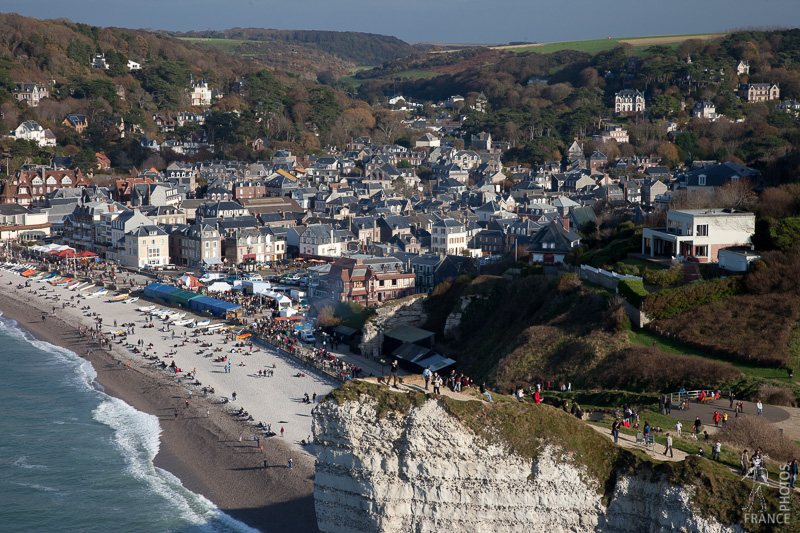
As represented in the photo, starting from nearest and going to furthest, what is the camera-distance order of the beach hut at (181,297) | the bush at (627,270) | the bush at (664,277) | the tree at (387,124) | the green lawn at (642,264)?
the bush at (664,277) < the bush at (627,270) < the green lawn at (642,264) < the beach hut at (181,297) < the tree at (387,124)

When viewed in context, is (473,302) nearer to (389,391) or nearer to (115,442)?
(115,442)

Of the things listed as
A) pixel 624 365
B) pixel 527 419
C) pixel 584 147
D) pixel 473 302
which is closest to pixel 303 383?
pixel 473 302

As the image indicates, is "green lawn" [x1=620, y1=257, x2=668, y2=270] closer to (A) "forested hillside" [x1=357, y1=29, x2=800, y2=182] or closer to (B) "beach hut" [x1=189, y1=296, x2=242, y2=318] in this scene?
(B) "beach hut" [x1=189, y1=296, x2=242, y2=318]

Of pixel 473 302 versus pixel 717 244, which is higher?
pixel 717 244

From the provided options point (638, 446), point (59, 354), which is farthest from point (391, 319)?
point (638, 446)

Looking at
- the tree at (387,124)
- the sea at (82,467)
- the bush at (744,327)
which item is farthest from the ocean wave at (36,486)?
the tree at (387,124)

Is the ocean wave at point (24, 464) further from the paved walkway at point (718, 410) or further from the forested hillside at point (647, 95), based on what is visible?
the forested hillside at point (647, 95)
